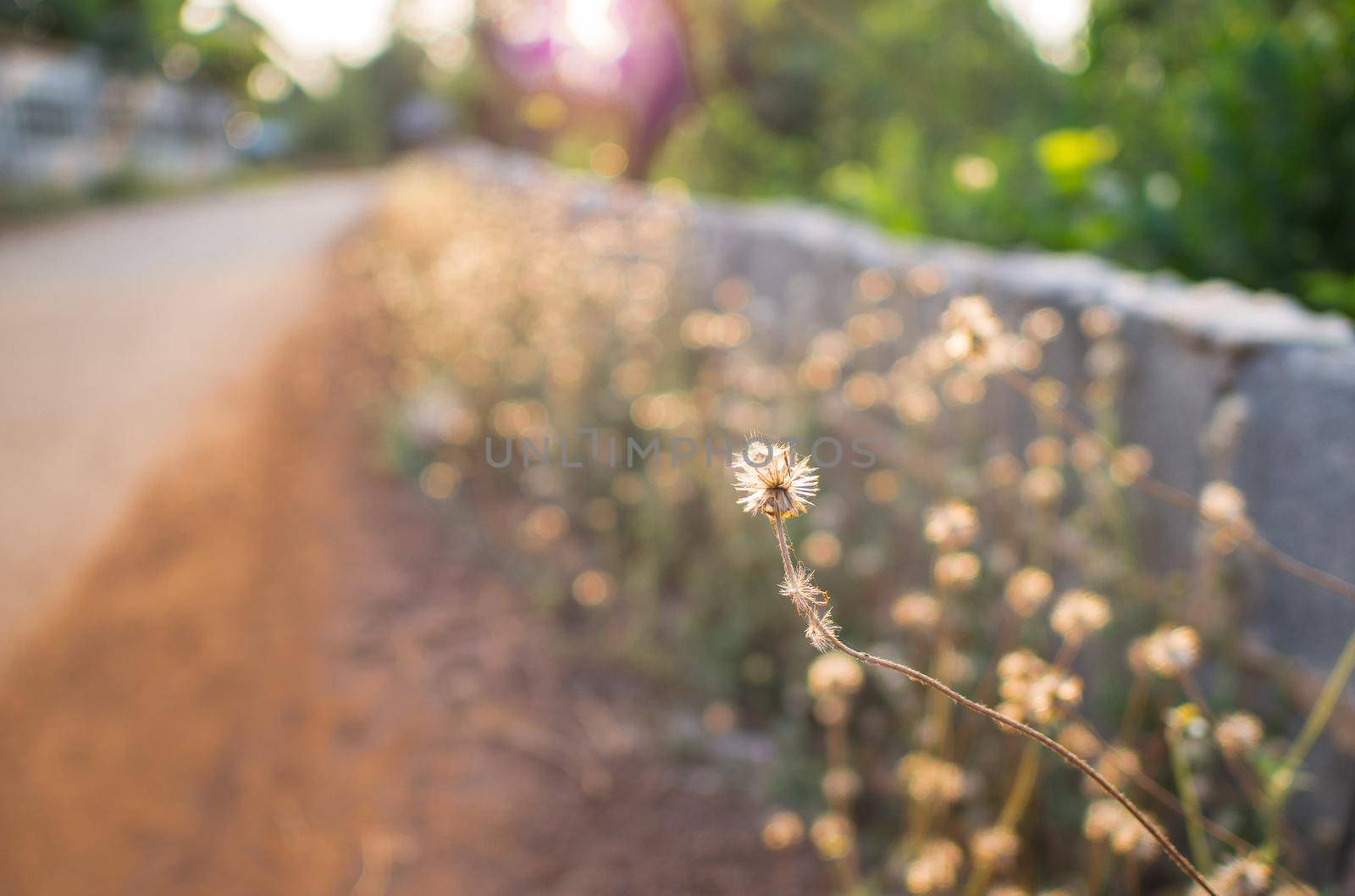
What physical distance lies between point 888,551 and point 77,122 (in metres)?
26.7

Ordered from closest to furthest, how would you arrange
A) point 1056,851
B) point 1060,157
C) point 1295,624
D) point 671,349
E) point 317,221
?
point 1295,624 < point 1056,851 < point 1060,157 < point 671,349 < point 317,221

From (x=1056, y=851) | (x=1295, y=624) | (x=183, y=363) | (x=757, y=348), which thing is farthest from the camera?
(x=183, y=363)

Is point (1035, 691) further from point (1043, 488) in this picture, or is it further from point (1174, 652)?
point (1043, 488)

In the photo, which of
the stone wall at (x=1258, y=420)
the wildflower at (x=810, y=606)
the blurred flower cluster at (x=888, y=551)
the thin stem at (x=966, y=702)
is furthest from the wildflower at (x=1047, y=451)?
the wildflower at (x=810, y=606)

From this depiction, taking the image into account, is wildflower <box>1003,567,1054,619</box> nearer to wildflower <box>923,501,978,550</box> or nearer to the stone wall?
wildflower <box>923,501,978,550</box>

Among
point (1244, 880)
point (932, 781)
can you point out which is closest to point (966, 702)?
point (1244, 880)

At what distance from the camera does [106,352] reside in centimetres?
690

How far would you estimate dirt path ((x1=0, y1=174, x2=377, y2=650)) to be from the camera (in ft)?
13.8

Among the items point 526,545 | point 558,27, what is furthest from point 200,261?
point 526,545

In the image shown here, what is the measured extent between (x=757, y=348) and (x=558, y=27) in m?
11.8

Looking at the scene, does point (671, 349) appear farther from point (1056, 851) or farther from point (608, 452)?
point (1056, 851)

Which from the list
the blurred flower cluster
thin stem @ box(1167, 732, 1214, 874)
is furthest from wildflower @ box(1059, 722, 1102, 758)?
thin stem @ box(1167, 732, 1214, 874)

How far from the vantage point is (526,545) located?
3.97m

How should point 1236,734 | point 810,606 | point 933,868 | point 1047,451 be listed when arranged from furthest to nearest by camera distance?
point 1047,451
point 933,868
point 1236,734
point 810,606
